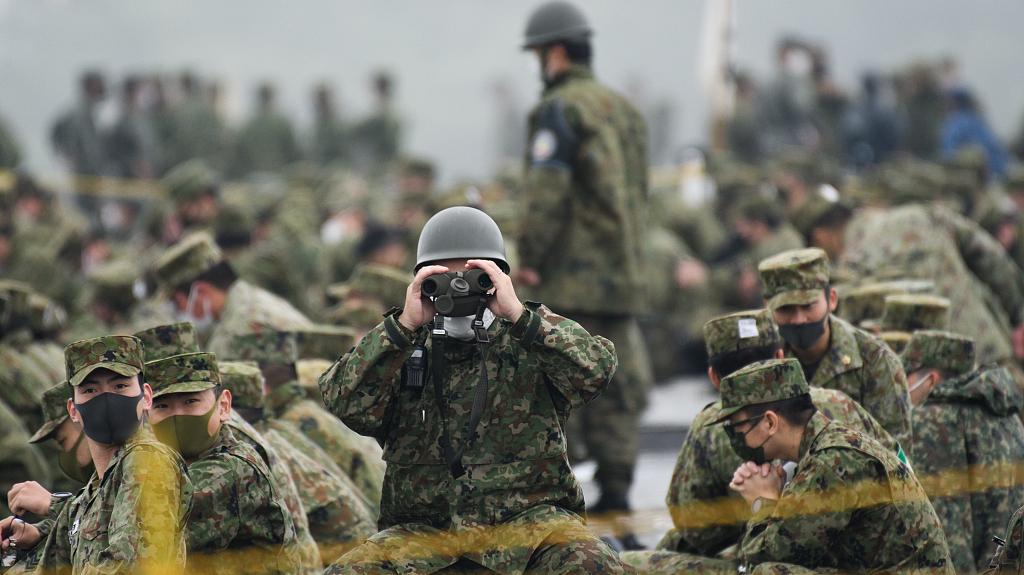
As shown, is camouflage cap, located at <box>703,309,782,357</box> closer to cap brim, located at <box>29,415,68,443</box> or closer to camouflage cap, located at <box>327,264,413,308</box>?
cap brim, located at <box>29,415,68,443</box>

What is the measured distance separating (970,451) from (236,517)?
3.09 m

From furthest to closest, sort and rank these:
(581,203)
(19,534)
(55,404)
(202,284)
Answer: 1. (202,284)
2. (581,203)
3. (55,404)
4. (19,534)

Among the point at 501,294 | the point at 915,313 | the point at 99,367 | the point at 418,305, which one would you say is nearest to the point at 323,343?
the point at 915,313

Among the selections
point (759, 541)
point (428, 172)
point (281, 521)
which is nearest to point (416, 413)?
point (281, 521)

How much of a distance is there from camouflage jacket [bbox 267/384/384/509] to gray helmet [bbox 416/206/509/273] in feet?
6.40

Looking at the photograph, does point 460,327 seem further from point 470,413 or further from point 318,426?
point 318,426

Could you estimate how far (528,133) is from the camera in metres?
8.30

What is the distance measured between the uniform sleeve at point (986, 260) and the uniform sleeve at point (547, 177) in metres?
2.32

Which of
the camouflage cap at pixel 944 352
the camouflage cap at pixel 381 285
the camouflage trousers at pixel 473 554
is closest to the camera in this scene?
the camouflage trousers at pixel 473 554

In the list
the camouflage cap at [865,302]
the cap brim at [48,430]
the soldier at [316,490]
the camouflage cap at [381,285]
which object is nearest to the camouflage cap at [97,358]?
the cap brim at [48,430]

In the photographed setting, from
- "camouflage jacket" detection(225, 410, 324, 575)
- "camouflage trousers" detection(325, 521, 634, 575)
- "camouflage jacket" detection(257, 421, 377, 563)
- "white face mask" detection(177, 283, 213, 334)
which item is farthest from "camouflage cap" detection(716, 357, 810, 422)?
"white face mask" detection(177, 283, 213, 334)

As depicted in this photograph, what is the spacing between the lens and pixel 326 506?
6180 millimetres

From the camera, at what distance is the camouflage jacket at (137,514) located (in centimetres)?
448

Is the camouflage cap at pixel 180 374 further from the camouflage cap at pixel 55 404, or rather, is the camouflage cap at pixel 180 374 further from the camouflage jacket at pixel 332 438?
the camouflage jacket at pixel 332 438
